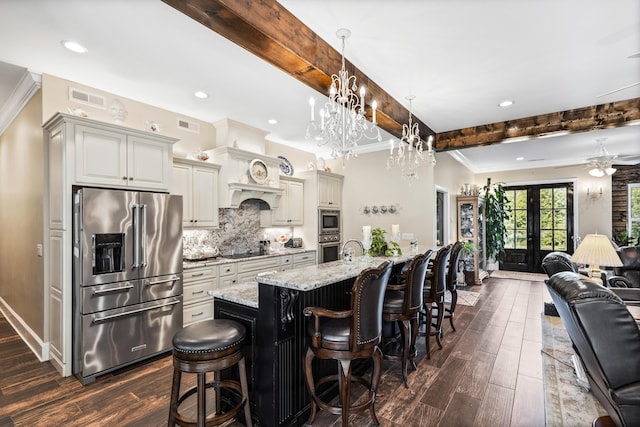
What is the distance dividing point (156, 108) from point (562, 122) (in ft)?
18.5

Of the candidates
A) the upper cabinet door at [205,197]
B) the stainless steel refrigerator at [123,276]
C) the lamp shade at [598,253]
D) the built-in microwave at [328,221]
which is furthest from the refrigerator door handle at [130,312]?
the lamp shade at [598,253]

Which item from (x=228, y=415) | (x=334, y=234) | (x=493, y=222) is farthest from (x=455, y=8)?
(x=493, y=222)

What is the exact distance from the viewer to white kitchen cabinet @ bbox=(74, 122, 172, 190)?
2953 mm

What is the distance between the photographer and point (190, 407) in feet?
7.88

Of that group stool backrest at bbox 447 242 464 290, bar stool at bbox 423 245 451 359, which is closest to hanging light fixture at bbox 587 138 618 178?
stool backrest at bbox 447 242 464 290

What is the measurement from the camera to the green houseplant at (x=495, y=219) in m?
7.84

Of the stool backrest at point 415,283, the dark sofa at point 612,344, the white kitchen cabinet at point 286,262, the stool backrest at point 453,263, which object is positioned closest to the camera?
the dark sofa at point 612,344

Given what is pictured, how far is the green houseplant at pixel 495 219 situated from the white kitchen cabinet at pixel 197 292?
22.3 feet

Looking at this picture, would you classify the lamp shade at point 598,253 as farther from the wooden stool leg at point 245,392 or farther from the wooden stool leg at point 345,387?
the wooden stool leg at point 245,392

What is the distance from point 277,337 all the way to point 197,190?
2.89 meters

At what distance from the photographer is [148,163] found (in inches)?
133

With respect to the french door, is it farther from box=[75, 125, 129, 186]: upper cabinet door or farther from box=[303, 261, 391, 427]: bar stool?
box=[75, 125, 129, 186]: upper cabinet door

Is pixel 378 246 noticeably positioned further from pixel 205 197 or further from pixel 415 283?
pixel 205 197

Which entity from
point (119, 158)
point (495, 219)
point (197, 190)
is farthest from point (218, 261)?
point (495, 219)
